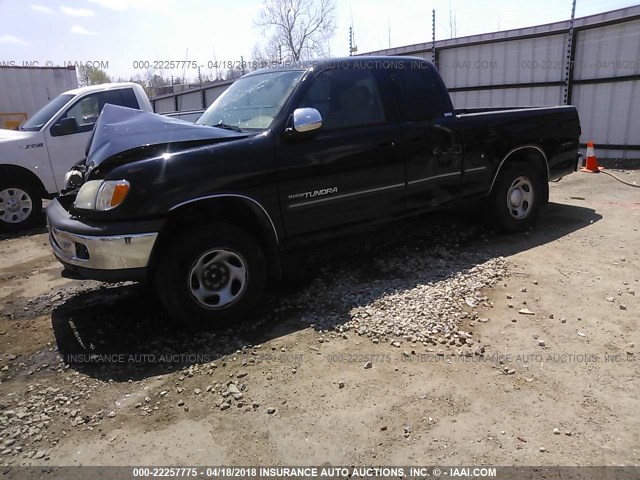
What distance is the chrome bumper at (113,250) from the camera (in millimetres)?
3373

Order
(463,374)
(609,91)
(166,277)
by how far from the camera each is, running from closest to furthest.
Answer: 1. (463,374)
2. (166,277)
3. (609,91)

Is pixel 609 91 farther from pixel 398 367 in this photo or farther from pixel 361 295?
pixel 398 367

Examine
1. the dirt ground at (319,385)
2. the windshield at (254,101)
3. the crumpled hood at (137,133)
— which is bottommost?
the dirt ground at (319,385)

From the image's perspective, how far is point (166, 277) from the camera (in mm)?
3561

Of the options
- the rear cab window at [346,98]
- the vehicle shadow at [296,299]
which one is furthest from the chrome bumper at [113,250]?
the rear cab window at [346,98]

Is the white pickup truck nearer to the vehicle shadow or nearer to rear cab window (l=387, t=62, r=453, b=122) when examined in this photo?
the vehicle shadow

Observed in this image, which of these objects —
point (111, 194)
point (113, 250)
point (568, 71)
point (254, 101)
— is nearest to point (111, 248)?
point (113, 250)

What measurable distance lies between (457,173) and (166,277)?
3112 mm

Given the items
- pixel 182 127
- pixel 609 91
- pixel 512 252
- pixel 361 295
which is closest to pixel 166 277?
pixel 182 127

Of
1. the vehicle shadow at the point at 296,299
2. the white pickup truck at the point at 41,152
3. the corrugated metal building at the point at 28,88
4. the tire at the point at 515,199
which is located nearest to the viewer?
the vehicle shadow at the point at 296,299

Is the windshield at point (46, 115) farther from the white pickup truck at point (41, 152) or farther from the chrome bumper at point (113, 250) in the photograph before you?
the chrome bumper at point (113, 250)

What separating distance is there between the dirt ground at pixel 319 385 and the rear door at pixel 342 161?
2.54 ft

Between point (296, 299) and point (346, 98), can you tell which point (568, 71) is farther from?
point (296, 299)

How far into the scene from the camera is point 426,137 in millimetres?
4738
